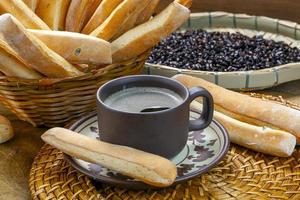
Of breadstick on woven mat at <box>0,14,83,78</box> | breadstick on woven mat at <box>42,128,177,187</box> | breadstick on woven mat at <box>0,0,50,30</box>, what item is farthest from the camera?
breadstick on woven mat at <box>0,0,50,30</box>

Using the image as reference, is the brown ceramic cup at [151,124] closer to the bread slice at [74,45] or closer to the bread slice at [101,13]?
the bread slice at [74,45]

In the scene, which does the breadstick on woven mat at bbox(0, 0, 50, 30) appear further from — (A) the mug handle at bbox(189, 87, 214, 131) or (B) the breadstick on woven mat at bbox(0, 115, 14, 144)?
(A) the mug handle at bbox(189, 87, 214, 131)

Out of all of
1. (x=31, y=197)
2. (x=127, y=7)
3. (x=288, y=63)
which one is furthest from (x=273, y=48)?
(x=31, y=197)

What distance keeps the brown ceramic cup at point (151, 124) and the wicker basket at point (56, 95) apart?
124mm

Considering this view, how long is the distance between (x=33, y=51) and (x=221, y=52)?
1.53 feet

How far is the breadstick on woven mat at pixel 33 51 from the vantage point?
0.74 m

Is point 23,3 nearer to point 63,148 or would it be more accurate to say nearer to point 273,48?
point 63,148

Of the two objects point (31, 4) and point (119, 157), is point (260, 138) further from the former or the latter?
point (31, 4)

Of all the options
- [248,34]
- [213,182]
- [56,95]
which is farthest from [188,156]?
[248,34]

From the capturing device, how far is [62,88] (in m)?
0.82

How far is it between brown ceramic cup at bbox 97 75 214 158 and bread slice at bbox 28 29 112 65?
0.35 feet

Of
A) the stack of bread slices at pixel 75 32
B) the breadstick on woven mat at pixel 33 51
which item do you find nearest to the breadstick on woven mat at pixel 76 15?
the stack of bread slices at pixel 75 32

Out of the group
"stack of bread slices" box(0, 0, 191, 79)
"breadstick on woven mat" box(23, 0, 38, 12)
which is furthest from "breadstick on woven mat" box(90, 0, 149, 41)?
"breadstick on woven mat" box(23, 0, 38, 12)

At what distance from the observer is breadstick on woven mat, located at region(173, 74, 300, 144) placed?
0.78 metres
